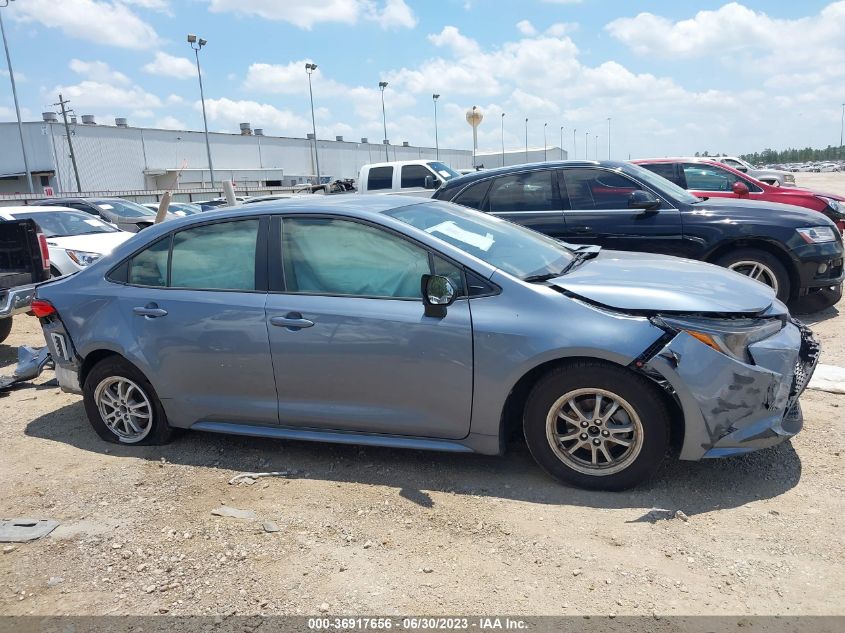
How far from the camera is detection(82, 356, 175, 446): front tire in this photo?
4.48 m

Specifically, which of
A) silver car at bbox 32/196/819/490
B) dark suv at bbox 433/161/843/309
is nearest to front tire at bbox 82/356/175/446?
silver car at bbox 32/196/819/490

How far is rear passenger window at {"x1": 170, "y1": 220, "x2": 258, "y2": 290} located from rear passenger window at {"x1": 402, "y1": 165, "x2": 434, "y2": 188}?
40.7 feet

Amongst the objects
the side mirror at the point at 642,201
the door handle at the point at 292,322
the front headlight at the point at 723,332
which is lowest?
the front headlight at the point at 723,332

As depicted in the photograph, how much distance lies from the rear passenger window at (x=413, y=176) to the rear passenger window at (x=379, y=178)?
0.35 metres

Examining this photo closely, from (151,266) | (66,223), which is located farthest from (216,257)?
(66,223)

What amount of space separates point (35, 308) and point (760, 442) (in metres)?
4.81

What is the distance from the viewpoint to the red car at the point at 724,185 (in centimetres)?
1009

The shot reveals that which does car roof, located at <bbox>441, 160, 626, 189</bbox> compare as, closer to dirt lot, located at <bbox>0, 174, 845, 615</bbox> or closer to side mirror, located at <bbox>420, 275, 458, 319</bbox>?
dirt lot, located at <bbox>0, 174, 845, 615</bbox>

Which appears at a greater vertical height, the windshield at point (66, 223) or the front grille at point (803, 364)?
the windshield at point (66, 223)

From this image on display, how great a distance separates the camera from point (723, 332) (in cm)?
330

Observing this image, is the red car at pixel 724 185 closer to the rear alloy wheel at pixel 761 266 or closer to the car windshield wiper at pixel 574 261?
the rear alloy wheel at pixel 761 266

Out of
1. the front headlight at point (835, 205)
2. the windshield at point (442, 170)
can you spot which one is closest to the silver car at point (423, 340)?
the front headlight at point (835, 205)

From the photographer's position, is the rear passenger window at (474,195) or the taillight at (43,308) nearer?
the taillight at (43,308)

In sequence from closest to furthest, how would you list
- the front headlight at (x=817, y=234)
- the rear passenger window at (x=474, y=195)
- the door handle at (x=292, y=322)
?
the door handle at (x=292, y=322) → the front headlight at (x=817, y=234) → the rear passenger window at (x=474, y=195)
